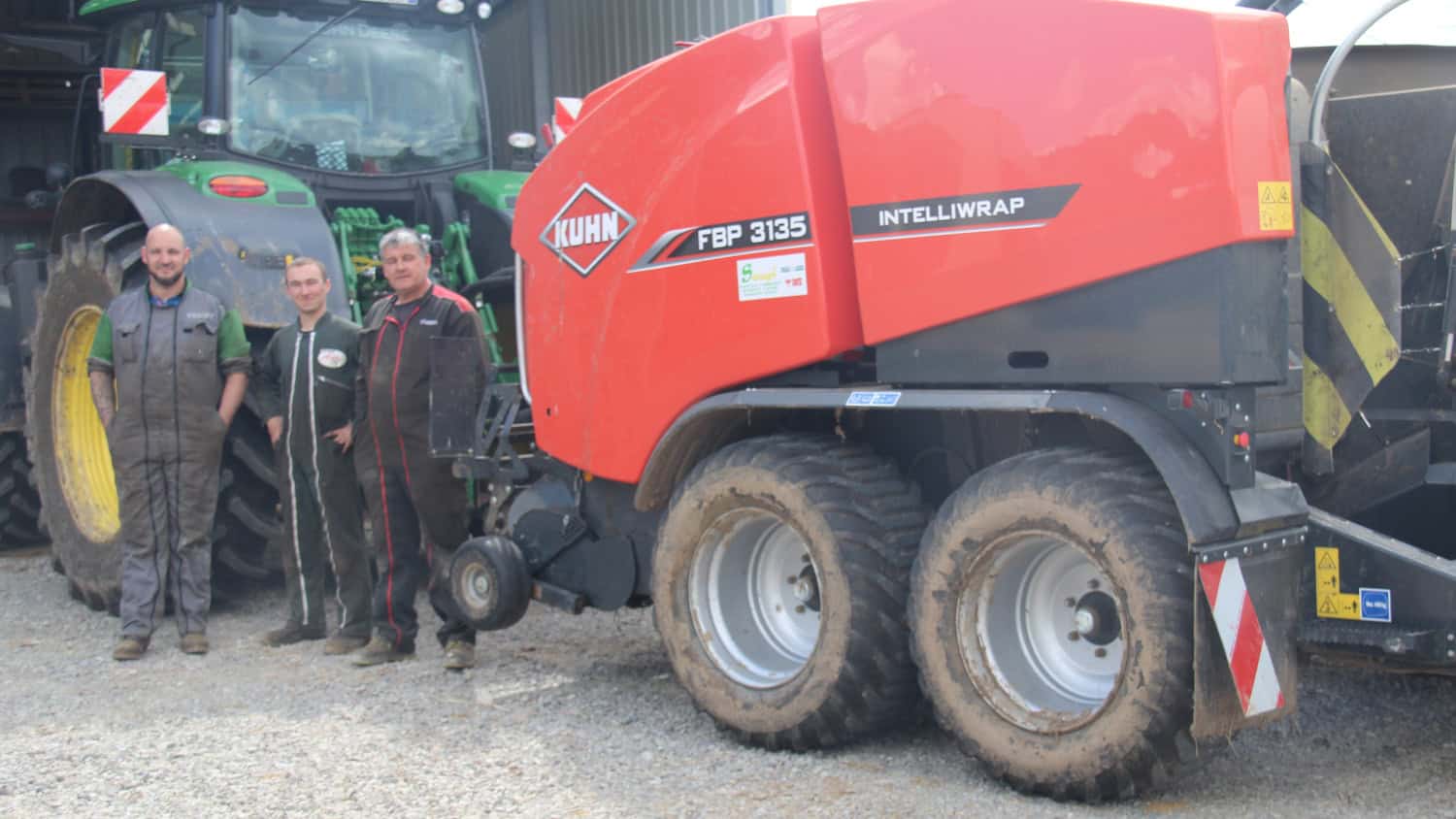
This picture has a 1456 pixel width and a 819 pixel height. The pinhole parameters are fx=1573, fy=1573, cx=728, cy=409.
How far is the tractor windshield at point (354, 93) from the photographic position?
6992mm

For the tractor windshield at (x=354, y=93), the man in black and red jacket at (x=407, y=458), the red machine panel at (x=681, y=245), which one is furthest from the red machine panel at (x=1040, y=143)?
the tractor windshield at (x=354, y=93)

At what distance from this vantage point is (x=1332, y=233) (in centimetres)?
381

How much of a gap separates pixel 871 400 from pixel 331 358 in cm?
263

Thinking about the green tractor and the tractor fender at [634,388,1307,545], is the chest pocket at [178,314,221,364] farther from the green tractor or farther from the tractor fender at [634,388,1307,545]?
the tractor fender at [634,388,1307,545]

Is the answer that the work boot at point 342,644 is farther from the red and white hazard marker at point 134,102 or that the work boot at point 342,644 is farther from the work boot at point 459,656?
the red and white hazard marker at point 134,102

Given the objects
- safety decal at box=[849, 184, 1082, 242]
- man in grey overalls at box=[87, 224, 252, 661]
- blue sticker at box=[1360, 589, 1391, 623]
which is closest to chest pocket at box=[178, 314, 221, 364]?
man in grey overalls at box=[87, 224, 252, 661]

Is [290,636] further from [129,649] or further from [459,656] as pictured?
[459,656]

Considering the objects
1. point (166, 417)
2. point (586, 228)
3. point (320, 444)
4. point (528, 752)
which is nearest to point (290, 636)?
point (320, 444)

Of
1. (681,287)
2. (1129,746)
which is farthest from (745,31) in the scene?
(1129,746)

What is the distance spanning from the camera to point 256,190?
21.6 ft

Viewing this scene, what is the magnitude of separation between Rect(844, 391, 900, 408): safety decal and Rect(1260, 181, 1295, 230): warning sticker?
1.01m

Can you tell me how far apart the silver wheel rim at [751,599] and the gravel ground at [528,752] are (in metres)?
0.26

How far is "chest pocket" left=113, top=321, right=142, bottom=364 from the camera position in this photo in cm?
604

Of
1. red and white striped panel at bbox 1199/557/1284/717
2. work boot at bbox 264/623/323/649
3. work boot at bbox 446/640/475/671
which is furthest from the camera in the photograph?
work boot at bbox 264/623/323/649
